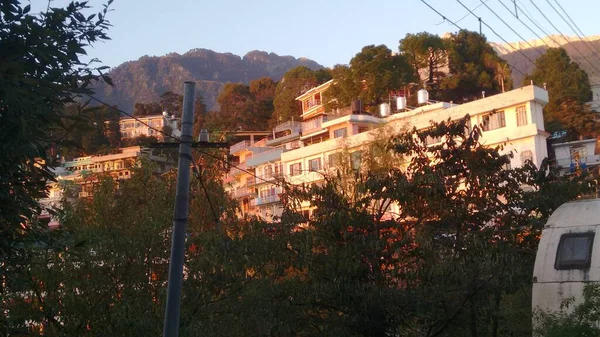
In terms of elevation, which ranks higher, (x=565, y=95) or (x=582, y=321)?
(x=565, y=95)

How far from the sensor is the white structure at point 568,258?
13.9 meters

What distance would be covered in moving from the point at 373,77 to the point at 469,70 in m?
9.53

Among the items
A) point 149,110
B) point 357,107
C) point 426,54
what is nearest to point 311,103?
point 426,54

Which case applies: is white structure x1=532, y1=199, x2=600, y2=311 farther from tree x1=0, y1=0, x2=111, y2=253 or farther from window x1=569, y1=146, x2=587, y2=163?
window x1=569, y1=146, x2=587, y2=163

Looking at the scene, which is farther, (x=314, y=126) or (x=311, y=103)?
(x=311, y=103)

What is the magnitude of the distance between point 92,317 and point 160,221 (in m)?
2.71

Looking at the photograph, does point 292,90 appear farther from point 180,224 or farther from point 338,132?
point 180,224

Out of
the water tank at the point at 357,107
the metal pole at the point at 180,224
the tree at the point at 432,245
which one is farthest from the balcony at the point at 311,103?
the metal pole at the point at 180,224

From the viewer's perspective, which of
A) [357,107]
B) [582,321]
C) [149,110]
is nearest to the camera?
[582,321]

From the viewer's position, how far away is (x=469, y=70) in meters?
72.9

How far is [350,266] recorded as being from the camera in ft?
51.0

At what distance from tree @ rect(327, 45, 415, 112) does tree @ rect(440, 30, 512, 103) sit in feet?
13.2

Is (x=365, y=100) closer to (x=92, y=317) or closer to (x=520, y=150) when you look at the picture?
(x=520, y=150)

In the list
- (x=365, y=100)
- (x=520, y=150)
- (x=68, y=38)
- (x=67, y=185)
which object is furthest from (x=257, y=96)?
(x=68, y=38)
